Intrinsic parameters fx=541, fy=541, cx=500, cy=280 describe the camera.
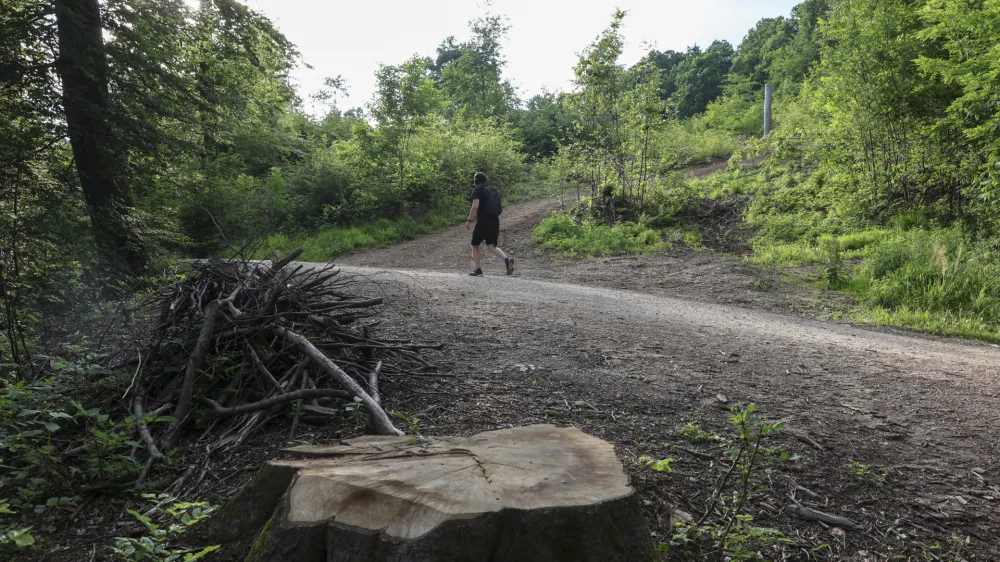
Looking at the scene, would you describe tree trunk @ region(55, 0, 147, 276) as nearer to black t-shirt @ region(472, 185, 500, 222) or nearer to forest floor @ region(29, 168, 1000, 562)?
forest floor @ region(29, 168, 1000, 562)

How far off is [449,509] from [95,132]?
7625 millimetres

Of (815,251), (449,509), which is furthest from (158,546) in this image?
(815,251)

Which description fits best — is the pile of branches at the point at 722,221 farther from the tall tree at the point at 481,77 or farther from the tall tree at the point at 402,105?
the tall tree at the point at 481,77

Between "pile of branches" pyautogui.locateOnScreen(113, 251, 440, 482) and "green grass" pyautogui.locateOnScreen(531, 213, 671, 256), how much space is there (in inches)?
360

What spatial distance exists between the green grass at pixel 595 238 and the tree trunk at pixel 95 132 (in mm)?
8765

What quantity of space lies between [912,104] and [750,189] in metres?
4.67

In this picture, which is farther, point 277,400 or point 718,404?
point 718,404

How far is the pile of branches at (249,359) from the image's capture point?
3203 millimetres

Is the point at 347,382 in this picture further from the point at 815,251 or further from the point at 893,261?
the point at 815,251

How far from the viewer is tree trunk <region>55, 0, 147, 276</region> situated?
663cm

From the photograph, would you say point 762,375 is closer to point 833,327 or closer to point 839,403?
point 839,403

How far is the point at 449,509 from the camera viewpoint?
66.9 inches

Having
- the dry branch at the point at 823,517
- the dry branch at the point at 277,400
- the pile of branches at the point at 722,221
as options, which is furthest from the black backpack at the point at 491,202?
the dry branch at the point at 823,517

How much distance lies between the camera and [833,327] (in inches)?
274
